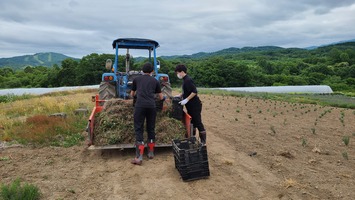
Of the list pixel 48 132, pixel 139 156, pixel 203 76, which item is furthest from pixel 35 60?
pixel 139 156

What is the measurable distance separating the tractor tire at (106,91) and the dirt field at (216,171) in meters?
2.03

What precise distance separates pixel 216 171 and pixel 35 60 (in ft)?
472

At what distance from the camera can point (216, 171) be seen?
526 cm

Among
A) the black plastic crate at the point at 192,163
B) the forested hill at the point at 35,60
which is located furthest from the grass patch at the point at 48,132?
the forested hill at the point at 35,60

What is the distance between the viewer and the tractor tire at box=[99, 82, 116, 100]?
853 centimetres

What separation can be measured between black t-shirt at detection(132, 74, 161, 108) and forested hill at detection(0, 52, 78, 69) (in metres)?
120

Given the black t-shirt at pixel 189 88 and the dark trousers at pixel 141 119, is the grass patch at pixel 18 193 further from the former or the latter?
the black t-shirt at pixel 189 88

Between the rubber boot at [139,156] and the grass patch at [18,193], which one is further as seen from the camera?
the rubber boot at [139,156]

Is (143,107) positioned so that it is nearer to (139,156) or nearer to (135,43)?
(139,156)

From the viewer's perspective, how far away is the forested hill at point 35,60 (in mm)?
122588

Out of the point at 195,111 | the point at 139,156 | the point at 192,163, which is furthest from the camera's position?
the point at 195,111

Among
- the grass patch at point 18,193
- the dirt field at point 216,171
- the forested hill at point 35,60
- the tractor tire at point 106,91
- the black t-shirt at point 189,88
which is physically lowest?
the dirt field at point 216,171

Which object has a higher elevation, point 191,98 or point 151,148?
point 191,98

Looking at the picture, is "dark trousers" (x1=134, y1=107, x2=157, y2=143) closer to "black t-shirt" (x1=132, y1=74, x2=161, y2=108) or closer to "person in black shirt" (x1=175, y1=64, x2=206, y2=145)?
"black t-shirt" (x1=132, y1=74, x2=161, y2=108)
